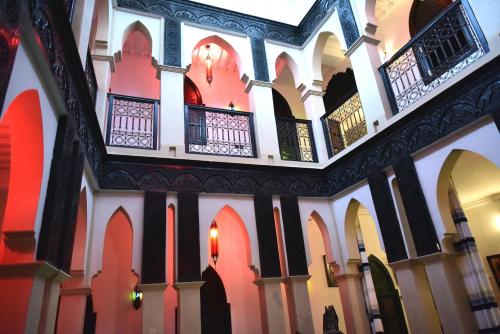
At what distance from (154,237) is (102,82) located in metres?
2.90

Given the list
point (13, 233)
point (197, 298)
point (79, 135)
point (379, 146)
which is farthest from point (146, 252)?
point (379, 146)

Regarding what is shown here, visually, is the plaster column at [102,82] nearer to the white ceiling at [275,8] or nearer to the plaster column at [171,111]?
the plaster column at [171,111]

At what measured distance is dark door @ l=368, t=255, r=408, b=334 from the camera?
8.66m

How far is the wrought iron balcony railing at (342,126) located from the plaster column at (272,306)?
2971mm

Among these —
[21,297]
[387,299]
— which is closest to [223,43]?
[21,297]

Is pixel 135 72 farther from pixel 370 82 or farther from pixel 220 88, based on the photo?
pixel 370 82

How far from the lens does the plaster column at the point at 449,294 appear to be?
504 centimetres

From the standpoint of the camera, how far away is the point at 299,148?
8.00m

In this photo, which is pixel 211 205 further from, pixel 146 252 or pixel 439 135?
pixel 439 135

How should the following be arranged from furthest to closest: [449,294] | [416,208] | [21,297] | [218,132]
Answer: [218,132], [416,208], [449,294], [21,297]

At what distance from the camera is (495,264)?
29.9 ft

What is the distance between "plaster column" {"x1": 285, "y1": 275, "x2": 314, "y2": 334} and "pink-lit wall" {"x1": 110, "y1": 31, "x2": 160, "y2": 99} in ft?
19.0

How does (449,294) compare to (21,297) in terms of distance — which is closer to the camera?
(21,297)

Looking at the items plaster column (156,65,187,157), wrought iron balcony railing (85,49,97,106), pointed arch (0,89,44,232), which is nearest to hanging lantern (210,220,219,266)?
plaster column (156,65,187,157)
